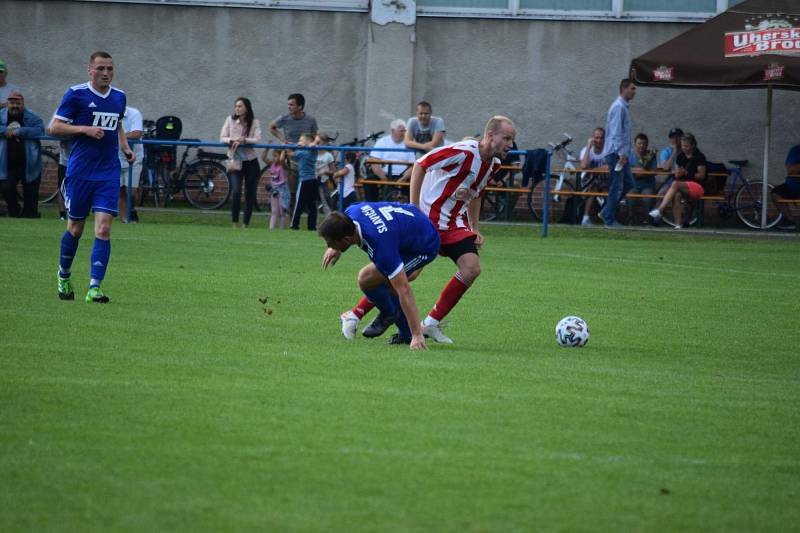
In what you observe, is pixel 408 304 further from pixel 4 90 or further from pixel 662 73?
pixel 4 90

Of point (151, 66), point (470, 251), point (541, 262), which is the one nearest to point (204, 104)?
point (151, 66)

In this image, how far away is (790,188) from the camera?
74.9 ft

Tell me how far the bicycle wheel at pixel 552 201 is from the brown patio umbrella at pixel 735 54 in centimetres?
262

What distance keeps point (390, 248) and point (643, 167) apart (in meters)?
16.2

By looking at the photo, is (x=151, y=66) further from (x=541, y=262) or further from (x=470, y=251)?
(x=470, y=251)

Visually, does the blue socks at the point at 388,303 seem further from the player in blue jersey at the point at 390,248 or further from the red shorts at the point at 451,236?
the red shorts at the point at 451,236

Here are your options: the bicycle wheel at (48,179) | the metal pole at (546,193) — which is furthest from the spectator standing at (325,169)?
the bicycle wheel at (48,179)

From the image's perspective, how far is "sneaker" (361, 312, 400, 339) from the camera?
9383 millimetres

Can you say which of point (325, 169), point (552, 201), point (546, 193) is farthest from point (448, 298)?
point (552, 201)

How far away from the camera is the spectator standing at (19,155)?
2120 centimetres

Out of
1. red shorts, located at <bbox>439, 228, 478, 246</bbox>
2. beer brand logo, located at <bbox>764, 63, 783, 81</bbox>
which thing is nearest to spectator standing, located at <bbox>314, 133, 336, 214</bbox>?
beer brand logo, located at <bbox>764, 63, 783, 81</bbox>

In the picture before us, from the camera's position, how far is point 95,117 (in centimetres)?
1125

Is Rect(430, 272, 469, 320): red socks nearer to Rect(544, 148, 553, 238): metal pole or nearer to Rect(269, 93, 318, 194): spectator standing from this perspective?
Rect(544, 148, 553, 238): metal pole

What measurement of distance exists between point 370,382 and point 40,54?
20.8 metres
